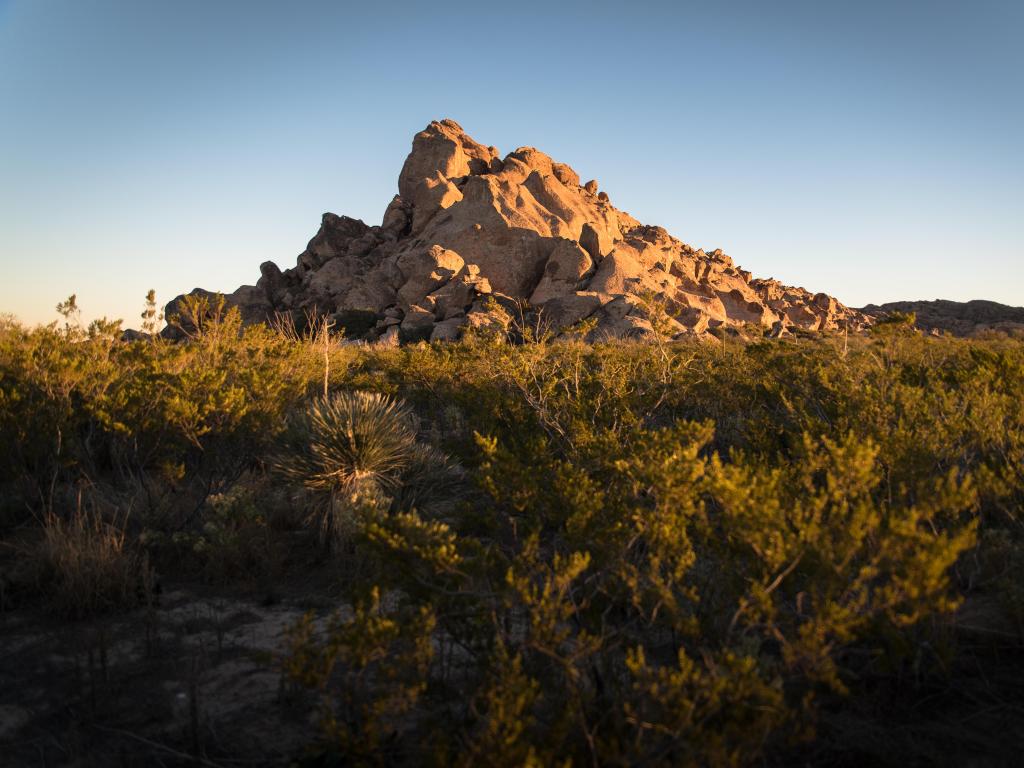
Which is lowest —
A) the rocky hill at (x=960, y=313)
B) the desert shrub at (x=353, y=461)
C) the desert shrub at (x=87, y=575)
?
the desert shrub at (x=87, y=575)

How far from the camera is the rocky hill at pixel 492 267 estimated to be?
3838 cm

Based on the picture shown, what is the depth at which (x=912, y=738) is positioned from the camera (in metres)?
2.90

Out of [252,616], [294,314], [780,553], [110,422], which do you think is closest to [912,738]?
[780,553]

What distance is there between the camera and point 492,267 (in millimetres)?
44406

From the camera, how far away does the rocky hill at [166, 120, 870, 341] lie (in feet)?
126

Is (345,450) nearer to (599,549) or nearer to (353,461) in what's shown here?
(353,461)

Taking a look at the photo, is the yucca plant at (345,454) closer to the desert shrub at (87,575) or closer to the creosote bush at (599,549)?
the creosote bush at (599,549)

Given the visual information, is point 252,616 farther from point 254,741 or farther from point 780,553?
point 780,553

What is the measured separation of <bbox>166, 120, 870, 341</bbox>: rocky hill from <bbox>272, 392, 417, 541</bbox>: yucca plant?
24.6 meters

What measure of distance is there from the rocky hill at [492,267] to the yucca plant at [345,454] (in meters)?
24.6

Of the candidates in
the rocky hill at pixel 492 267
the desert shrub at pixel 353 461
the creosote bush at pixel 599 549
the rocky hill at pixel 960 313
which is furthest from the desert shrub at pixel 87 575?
the rocky hill at pixel 960 313

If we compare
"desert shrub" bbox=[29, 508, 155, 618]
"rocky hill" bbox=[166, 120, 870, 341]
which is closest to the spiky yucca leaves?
"desert shrub" bbox=[29, 508, 155, 618]

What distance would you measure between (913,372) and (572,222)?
43.0 meters

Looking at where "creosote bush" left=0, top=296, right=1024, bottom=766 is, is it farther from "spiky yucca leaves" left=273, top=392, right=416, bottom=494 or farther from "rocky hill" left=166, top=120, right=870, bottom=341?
"rocky hill" left=166, top=120, right=870, bottom=341
